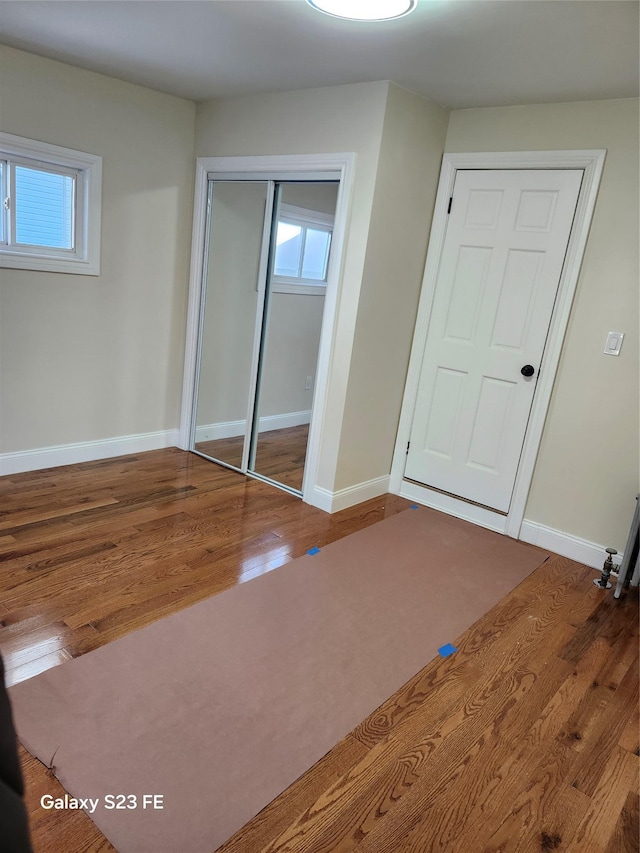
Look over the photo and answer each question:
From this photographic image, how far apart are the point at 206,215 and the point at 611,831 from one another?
3699 mm

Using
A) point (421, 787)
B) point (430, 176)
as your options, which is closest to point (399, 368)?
point (430, 176)

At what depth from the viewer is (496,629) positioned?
2.36m

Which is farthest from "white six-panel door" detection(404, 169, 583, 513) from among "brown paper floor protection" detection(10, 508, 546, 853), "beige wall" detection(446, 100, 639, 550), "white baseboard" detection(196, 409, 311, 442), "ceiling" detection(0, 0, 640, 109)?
"white baseboard" detection(196, 409, 311, 442)

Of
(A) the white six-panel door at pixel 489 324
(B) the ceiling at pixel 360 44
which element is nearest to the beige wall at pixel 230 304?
(B) the ceiling at pixel 360 44

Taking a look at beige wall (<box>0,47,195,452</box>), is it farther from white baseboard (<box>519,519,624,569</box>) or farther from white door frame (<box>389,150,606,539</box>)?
white baseboard (<box>519,519,624,569</box>)

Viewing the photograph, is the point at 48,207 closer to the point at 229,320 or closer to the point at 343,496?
the point at 229,320

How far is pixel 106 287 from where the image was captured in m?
3.48

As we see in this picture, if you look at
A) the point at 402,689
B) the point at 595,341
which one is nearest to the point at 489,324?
the point at 595,341

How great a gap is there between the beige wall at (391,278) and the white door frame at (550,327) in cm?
6

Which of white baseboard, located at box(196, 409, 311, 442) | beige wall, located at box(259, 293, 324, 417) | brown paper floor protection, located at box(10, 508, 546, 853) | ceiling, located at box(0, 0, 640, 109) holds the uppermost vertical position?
ceiling, located at box(0, 0, 640, 109)

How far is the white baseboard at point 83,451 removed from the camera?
3338 mm

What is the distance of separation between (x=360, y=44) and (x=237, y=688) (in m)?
2.55

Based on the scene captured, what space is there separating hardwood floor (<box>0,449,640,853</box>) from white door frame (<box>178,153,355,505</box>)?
577mm

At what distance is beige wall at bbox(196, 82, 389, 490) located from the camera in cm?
285
